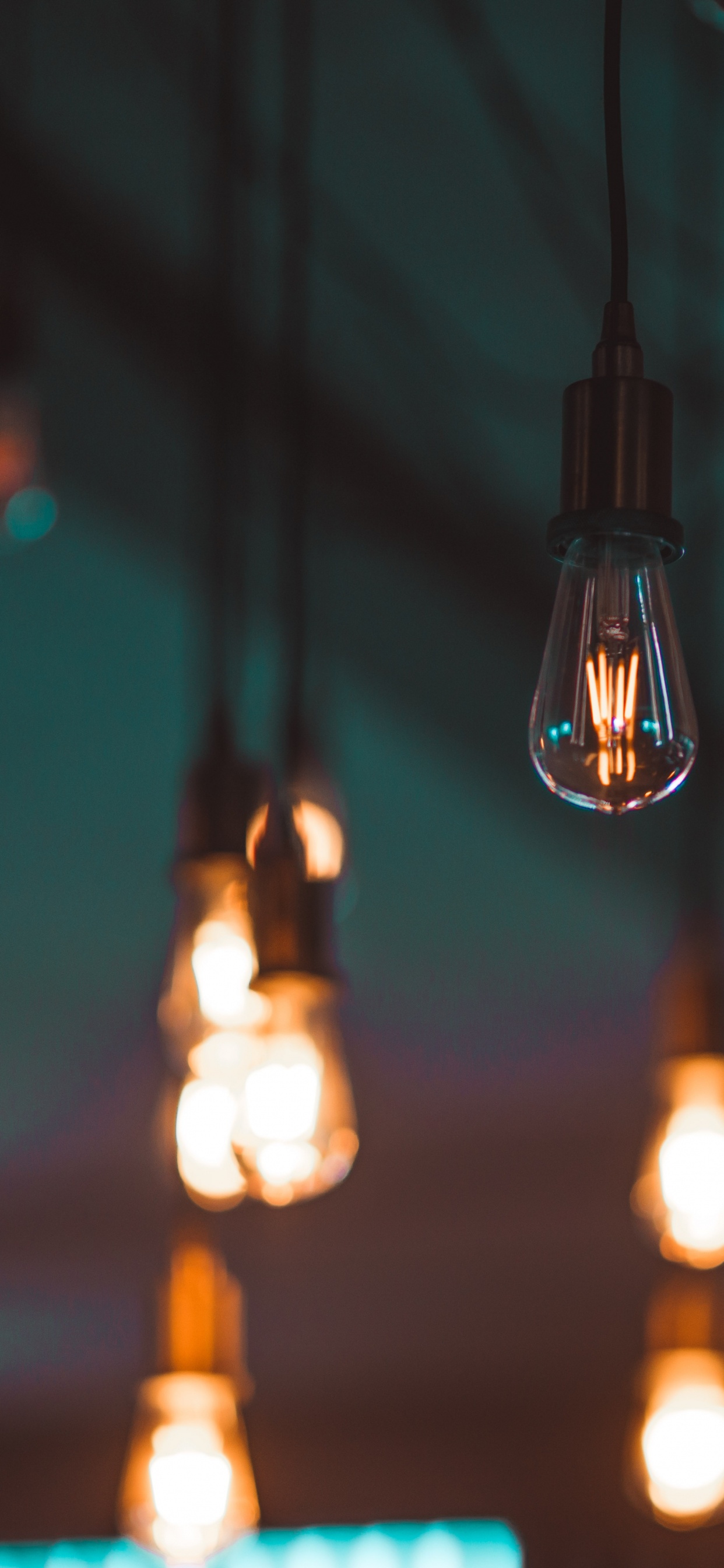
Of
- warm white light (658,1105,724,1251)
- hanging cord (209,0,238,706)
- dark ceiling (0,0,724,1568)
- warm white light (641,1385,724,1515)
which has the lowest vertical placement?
warm white light (658,1105,724,1251)

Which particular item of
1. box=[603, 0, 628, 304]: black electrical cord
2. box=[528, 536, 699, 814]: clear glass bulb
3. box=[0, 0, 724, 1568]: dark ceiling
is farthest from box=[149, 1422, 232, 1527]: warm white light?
box=[603, 0, 628, 304]: black electrical cord

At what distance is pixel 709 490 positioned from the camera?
117 inches

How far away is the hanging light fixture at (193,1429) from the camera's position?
2998mm

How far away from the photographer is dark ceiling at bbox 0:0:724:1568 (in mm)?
2246

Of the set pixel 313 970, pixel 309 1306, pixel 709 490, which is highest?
pixel 309 1306

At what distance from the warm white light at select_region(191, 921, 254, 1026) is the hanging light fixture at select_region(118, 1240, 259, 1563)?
1368mm

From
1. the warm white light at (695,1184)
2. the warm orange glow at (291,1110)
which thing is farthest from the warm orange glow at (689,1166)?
the warm orange glow at (291,1110)

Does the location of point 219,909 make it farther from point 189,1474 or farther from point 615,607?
point 189,1474

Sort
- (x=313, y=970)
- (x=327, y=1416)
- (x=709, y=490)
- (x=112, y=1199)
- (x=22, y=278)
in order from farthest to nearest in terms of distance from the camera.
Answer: (x=327, y=1416) < (x=112, y=1199) < (x=709, y=490) < (x=22, y=278) < (x=313, y=970)

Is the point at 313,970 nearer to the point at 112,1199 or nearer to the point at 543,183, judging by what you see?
the point at 543,183

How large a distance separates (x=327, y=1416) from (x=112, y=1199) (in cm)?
215

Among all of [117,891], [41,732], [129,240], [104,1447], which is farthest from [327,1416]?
[129,240]

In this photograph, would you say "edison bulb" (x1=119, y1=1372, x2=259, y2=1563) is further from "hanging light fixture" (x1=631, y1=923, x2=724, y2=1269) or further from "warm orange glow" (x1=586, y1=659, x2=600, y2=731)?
"warm orange glow" (x1=586, y1=659, x2=600, y2=731)

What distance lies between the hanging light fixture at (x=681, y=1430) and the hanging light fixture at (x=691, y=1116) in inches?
47.1
